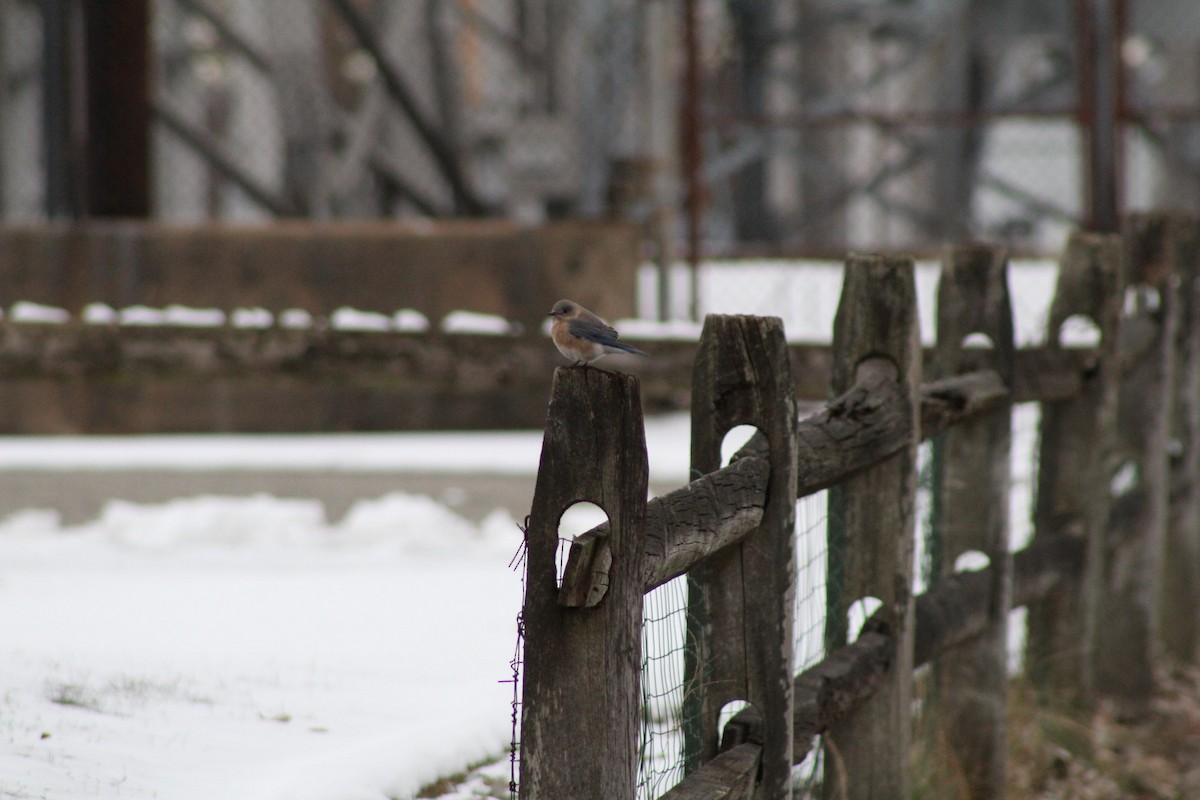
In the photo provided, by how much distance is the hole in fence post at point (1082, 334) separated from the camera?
5.42 meters

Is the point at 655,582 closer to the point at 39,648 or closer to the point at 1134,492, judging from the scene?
the point at 39,648

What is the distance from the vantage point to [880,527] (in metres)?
3.86

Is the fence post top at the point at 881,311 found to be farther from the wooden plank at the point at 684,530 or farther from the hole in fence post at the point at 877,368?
the wooden plank at the point at 684,530

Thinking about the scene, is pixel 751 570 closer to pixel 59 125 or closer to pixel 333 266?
pixel 333 266

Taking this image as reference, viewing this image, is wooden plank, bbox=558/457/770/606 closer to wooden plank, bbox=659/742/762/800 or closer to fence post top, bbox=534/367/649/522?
fence post top, bbox=534/367/649/522

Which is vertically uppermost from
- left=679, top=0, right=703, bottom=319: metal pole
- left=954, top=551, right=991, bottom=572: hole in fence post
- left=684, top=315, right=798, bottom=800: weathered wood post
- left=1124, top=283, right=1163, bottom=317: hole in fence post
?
left=679, top=0, right=703, bottom=319: metal pole

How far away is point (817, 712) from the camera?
3398mm

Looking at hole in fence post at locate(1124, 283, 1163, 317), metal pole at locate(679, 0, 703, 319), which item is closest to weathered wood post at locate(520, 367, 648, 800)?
hole in fence post at locate(1124, 283, 1163, 317)

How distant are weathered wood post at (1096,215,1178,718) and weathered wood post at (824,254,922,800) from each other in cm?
273

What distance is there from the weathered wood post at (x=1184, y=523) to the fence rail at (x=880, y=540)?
520mm

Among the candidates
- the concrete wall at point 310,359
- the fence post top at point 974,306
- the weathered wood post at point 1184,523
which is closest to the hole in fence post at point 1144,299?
the weathered wood post at point 1184,523

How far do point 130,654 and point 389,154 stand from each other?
6.99m

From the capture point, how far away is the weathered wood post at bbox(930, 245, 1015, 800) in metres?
4.67

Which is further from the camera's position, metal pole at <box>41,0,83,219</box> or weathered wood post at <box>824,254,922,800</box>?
metal pole at <box>41,0,83,219</box>
